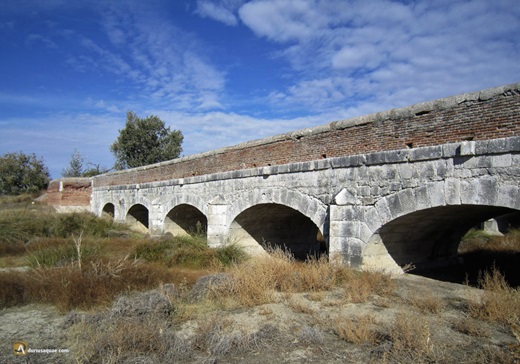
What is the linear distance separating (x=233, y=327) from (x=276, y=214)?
6.26m

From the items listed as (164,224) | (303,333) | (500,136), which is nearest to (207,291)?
(303,333)

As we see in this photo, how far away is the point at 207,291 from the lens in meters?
5.98

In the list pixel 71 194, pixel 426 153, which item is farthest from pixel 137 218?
pixel 426 153

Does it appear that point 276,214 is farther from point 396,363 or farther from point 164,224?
point 396,363

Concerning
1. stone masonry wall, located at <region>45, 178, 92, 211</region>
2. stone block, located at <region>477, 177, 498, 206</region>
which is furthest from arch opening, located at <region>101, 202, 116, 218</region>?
stone block, located at <region>477, 177, 498, 206</region>

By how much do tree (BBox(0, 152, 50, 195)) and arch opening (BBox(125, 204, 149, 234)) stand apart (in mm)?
17963

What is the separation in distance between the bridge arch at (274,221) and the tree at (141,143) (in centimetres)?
2461

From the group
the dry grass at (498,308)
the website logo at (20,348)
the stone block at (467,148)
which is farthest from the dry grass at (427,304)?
the website logo at (20,348)

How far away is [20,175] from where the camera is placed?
3250 cm

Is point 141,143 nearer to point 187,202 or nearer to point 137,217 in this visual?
point 137,217

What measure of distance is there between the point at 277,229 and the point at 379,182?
534 centimetres

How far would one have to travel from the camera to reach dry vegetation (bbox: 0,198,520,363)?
3.88 meters

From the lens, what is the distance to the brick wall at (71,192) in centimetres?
2306

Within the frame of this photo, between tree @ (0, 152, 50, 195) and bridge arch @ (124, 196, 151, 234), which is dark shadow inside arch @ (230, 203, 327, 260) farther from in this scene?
tree @ (0, 152, 50, 195)
